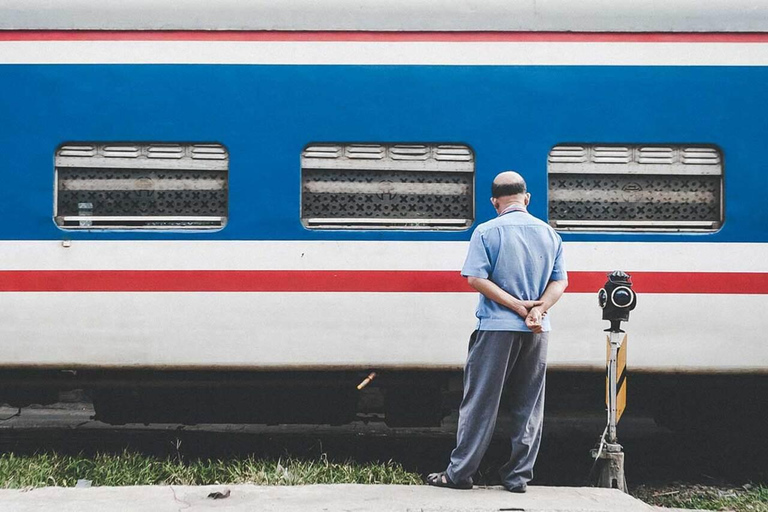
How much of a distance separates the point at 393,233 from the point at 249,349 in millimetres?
1072

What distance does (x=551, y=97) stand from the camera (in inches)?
178

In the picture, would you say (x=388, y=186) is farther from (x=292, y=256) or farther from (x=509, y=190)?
(x=509, y=190)

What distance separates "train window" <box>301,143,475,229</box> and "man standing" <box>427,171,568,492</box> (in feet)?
2.13

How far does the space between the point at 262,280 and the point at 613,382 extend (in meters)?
2.02

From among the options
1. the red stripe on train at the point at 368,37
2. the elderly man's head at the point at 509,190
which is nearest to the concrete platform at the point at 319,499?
the elderly man's head at the point at 509,190

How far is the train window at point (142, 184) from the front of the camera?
4.55m

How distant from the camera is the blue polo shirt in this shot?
12.5ft

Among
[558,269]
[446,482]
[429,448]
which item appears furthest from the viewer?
[429,448]

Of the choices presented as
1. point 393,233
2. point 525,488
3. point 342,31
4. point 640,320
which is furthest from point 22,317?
point 640,320

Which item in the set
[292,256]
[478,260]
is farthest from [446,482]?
[292,256]

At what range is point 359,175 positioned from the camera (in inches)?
180

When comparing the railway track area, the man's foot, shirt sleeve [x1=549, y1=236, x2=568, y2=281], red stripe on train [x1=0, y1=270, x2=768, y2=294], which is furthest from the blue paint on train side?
the railway track area

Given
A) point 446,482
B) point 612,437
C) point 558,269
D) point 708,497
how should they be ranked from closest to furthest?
point 558,269
point 446,482
point 612,437
point 708,497

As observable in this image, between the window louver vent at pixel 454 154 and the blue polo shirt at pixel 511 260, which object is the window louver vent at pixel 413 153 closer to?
the window louver vent at pixel 454 154
